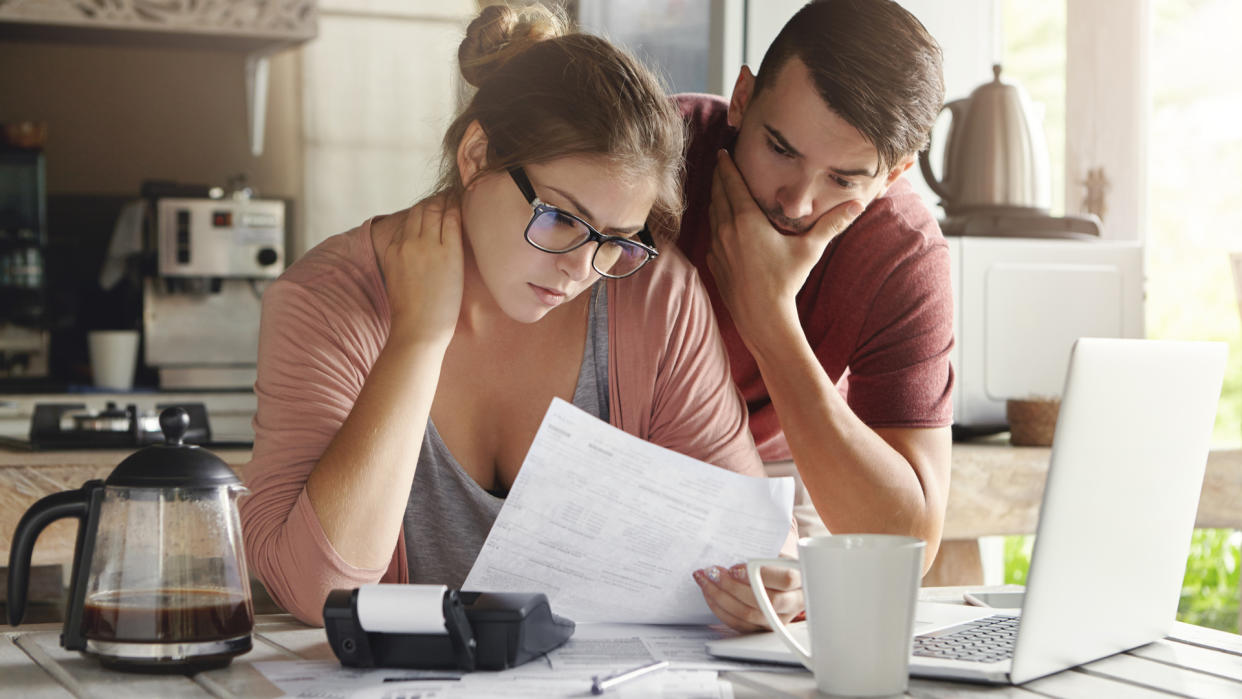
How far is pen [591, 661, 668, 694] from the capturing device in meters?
0.85

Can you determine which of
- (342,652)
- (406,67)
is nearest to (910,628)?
(342,652)

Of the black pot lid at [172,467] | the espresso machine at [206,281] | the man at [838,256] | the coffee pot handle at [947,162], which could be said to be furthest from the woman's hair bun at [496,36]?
the espresso machine at [206,281]

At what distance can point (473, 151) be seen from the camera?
1261 mm

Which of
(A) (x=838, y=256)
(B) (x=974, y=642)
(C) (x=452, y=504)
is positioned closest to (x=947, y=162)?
(A) (x=838, y=256)

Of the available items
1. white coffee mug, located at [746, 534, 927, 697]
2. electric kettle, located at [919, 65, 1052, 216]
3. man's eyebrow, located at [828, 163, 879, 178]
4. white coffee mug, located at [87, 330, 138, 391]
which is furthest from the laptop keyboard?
white coffee mug, located at [87, 330, 138, 391]

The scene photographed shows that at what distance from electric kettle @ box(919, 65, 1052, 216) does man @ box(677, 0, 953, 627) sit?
0.72 metres

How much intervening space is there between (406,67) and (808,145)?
352cm

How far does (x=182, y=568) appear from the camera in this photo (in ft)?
2.93

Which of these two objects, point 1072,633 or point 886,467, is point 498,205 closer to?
point 886,467

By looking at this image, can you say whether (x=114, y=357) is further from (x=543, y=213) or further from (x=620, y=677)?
(x=620, y=677)

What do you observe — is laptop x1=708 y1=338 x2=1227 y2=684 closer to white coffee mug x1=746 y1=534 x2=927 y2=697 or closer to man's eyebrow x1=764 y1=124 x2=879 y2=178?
white coffee mug x1=746 y1=534 x2=927 y2=697

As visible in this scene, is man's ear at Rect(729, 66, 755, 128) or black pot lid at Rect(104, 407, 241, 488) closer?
black pot lid at Rect(104, 407, 241, 488)

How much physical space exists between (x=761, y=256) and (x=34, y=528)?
2.73 feet

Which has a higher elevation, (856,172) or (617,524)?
(856,172)
